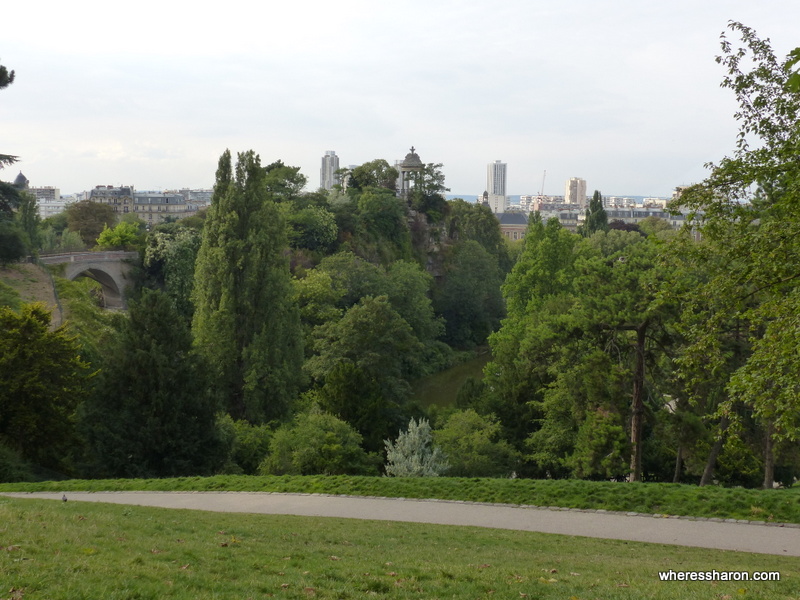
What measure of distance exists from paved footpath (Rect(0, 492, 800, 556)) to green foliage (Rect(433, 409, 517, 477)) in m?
6.91

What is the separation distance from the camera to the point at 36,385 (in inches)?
752

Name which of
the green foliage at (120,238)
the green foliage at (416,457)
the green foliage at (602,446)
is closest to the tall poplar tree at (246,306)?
the green foliage at (416,457)

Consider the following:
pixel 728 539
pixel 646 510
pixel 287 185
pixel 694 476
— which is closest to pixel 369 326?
pixel 694 476

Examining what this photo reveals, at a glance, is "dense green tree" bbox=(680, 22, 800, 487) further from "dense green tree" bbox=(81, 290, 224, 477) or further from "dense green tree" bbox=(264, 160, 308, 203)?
"dense green tree" bbox=(264, 160, 308, 203)

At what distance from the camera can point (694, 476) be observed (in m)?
23.4

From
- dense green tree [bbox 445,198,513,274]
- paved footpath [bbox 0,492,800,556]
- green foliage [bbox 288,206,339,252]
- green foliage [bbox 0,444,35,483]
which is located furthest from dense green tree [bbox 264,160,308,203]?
paved footpath [bbox 0,492,800,556]

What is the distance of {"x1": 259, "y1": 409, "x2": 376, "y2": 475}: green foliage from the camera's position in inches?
818

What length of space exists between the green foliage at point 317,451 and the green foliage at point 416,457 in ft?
3.41

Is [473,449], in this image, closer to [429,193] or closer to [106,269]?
[106,269]

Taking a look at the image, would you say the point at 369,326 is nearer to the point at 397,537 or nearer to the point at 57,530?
the point at 397,537

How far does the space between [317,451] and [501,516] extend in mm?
8074

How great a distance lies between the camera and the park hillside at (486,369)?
10008mm

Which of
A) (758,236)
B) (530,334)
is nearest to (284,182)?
(530,334)

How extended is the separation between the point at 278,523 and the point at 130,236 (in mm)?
46579
